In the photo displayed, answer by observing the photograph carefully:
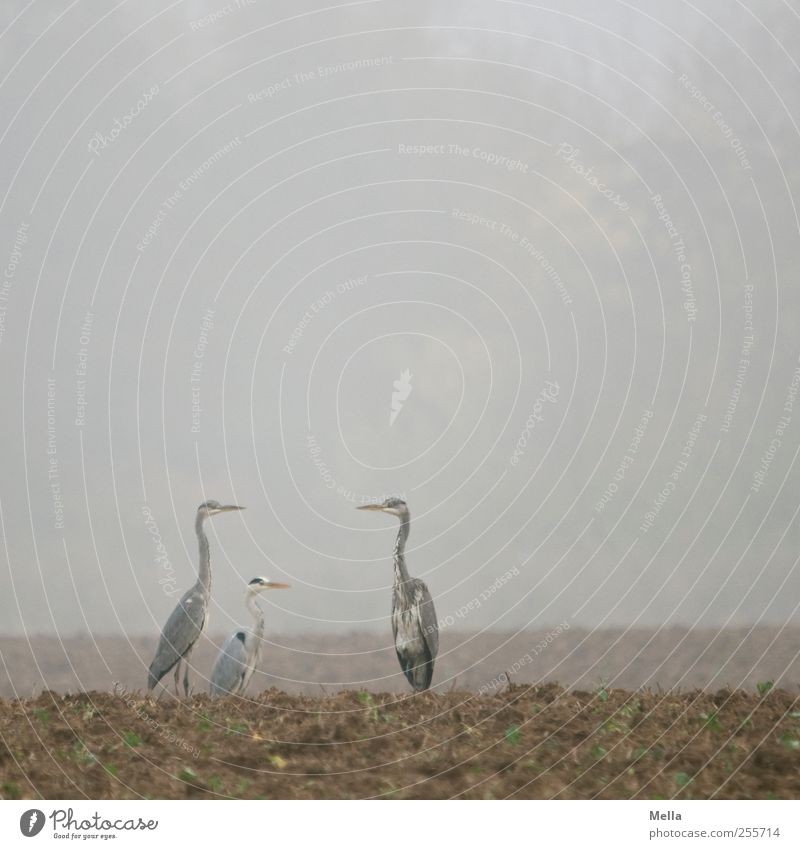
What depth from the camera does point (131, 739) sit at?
758 centimetres

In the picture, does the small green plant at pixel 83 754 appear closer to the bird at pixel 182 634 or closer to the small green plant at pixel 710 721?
the bird at pixel 182 634

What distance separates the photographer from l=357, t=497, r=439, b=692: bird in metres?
8.95

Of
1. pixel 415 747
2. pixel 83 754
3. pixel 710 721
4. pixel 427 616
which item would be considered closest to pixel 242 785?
pixel 415 747

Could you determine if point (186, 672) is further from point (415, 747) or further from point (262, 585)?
point (415, 747)

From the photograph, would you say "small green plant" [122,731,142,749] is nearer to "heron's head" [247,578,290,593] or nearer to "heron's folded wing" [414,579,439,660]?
"heron's head" [247,578,290,593]

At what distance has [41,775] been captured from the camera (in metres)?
7.02

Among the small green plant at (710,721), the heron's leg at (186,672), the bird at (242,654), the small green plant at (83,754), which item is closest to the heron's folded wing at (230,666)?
the bird at (242,654)

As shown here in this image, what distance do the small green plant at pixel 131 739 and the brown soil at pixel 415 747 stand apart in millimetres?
16

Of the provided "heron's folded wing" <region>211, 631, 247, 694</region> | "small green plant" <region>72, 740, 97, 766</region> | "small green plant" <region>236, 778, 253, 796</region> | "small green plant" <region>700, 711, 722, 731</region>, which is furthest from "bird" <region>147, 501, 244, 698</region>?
"small green plant" <region>700, 711, 722, 731</region>

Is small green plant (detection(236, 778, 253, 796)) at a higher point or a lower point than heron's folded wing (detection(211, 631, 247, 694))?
lower

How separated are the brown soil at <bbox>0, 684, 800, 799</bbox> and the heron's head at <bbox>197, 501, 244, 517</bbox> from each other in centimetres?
164

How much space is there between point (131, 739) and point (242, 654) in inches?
53.4
